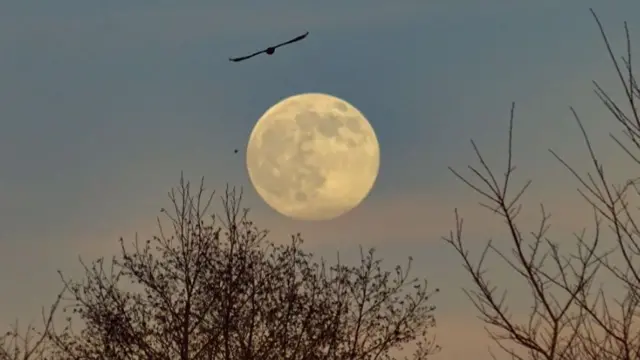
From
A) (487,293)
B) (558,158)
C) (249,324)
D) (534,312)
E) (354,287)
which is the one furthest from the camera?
→ (354,287)

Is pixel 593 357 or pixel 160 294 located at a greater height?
pixel 160 294

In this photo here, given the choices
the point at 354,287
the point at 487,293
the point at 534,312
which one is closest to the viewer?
the point at 487,293

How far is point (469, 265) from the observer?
25.7ft

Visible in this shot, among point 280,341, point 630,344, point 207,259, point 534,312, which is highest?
point 207,259

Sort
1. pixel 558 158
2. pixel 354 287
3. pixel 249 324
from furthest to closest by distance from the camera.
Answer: pixel 354 287 < pixel 249 324 < pixel 558 158

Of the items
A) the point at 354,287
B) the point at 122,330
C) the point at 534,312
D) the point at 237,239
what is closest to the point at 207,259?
the point at 237,239

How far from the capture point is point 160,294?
1784 centimetres

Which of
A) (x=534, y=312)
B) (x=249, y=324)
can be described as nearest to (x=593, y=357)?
(x=534, y=312)

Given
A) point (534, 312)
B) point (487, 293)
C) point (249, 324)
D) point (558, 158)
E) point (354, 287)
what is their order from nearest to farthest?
point (558, 158) → point (487, 293) → point (534, 312) → point (249, 324) → point (354, 287)

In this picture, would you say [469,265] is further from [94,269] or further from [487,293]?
[94,269]

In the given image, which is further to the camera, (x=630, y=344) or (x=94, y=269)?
(x=94, y=269)

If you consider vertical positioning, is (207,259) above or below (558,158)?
above

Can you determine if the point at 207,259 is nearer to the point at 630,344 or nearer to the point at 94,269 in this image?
the point at 94,269

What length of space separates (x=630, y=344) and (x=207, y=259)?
10869 millimetres
